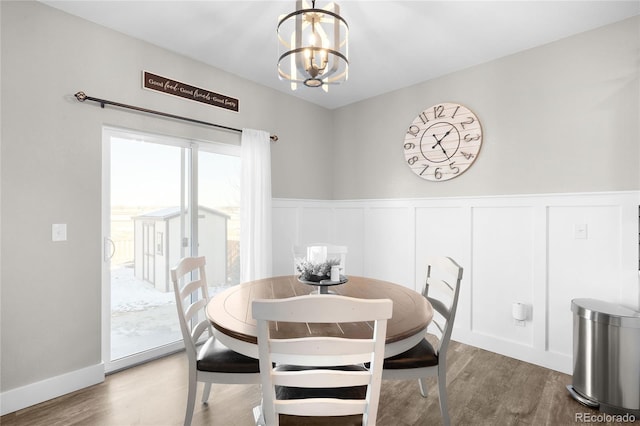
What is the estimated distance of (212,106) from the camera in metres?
3.09

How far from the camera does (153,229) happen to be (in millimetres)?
2779

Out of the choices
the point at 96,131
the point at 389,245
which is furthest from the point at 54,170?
the point at 389,245

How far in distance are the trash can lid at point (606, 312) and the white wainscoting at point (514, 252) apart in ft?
0.81

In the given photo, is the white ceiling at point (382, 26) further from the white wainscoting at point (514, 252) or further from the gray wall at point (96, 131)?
the white wainscoting at point (514, 252)

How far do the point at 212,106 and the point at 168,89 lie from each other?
42 cm

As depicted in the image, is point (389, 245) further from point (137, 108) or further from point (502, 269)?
point (137, 108)

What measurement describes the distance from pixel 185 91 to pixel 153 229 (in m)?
1.27

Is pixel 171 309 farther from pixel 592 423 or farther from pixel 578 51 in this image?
pixel 578 51

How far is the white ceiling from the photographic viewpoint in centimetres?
221

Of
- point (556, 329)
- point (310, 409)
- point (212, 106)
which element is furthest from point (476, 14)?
point (310, 409)

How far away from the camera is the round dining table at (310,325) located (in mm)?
1313

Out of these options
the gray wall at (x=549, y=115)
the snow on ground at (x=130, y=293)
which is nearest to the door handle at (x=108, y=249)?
the snow on ground at (x=130, y=293)

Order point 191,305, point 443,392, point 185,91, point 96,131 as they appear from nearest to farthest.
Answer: point 443,392, point 191,305, point 96,131, point 185,91
